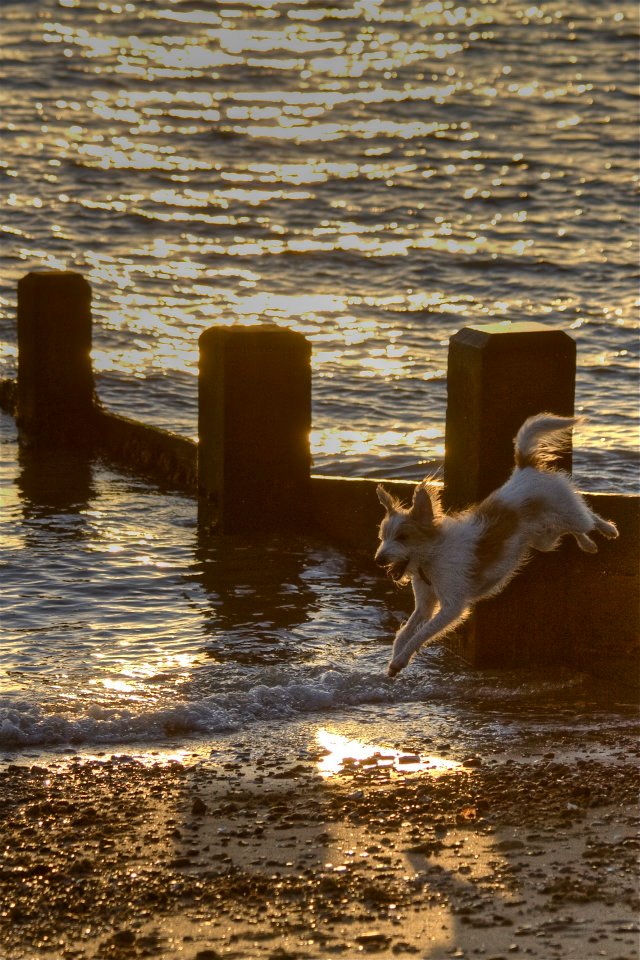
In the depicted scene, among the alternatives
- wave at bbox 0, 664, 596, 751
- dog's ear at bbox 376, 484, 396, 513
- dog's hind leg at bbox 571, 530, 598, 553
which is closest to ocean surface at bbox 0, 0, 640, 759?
wave at bbox 0, 664, 596, 751

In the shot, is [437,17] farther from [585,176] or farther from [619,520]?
[619,520]

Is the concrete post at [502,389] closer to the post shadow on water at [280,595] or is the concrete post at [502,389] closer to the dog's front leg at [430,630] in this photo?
the dog's front leg at [430,630]

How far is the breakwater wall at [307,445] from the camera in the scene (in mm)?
10508

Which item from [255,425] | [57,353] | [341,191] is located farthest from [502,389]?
[341,191]

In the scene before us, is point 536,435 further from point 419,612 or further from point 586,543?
point 419,612

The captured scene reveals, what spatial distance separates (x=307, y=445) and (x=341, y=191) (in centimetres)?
2201

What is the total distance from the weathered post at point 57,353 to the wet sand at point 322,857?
900 cm

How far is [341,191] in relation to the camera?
35.1m

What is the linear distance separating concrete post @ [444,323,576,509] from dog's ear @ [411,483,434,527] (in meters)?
1.54

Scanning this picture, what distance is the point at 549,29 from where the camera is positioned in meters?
54.2

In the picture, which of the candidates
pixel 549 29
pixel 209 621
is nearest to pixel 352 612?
pixel 209 621

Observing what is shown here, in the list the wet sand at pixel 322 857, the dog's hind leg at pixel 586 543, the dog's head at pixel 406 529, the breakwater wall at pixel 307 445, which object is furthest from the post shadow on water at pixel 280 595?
the dog's head at pixel 406 529

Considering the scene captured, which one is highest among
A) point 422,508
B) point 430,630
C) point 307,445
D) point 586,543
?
point 422,508

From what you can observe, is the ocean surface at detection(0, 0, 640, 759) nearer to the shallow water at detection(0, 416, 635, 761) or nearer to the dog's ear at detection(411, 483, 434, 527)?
the shallow water at detection(0, 416, 635, 761)
